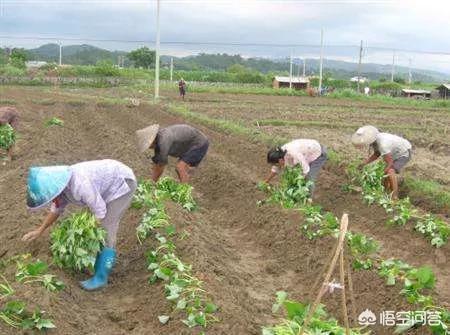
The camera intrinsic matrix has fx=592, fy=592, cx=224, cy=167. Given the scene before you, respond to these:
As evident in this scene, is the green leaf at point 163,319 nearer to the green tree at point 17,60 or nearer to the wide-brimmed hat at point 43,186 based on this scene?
the wide-brimmed hat at point 43,186

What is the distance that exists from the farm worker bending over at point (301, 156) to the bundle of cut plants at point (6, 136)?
6821mm

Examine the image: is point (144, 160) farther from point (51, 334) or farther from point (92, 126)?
point (51, 334)

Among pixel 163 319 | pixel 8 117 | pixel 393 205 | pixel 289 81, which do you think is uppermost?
pixel 289 81

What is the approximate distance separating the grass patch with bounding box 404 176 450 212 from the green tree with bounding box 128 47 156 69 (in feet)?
268

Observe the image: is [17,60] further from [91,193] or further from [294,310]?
[294,310]

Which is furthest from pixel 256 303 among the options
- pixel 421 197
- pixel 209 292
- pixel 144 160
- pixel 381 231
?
pixel 144 160

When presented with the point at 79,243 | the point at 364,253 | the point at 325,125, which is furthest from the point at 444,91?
the point at 79,243

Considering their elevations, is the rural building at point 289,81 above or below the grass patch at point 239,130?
→ above

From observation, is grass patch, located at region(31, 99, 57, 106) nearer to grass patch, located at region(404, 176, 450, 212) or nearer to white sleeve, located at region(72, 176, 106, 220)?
grass patch, located at region(404, 176, 450, 212)

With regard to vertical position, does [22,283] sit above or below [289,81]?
below

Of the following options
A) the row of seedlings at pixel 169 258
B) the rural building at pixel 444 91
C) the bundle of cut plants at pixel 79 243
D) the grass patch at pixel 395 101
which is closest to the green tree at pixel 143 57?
the rural building at pixel 444 91

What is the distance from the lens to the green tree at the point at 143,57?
294 feet

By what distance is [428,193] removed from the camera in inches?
396

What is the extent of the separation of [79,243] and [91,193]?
79 centimetres
